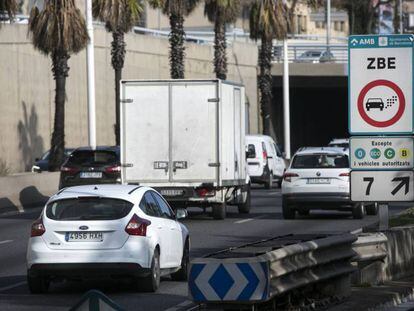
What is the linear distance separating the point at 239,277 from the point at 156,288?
474cm

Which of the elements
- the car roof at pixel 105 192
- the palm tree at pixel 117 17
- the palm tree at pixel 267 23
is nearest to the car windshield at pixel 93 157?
the palm tree at pixel 117 17

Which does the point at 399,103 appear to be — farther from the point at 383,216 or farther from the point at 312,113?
the point at 312,113

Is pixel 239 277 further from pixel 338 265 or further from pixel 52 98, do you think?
pixel 52 98

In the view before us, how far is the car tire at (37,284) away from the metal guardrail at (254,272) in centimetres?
385

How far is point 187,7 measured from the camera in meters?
52.5

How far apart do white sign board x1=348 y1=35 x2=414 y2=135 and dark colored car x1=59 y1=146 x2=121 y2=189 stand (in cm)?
1622

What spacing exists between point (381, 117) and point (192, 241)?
334 inches

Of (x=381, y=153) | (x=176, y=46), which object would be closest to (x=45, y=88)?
(x=176, y=46)

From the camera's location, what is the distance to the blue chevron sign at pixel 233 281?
469 inches

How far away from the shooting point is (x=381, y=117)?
1561 centimetres

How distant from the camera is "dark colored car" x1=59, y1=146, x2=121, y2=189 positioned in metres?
31.2

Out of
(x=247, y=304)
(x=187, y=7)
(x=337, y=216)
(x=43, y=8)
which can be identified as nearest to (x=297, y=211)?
(x=337, y=216)

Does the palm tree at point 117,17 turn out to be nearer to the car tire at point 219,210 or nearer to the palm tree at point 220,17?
the palm tree at point 220,17

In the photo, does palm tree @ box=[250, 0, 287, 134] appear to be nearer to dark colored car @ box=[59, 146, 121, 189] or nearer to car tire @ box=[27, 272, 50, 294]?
dark colored car @ box=[59, 146, 121, 189]
